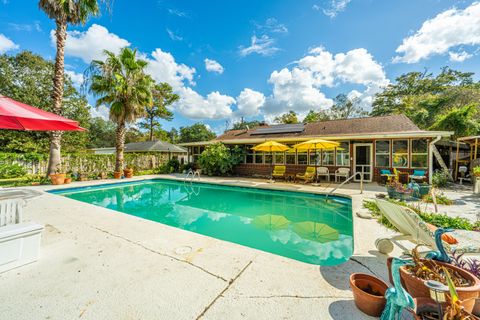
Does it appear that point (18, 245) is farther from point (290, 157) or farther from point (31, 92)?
point (31, 92)

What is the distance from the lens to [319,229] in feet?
18.9

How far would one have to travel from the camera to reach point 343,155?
39.4 feet

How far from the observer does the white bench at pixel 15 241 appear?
8.73 ft

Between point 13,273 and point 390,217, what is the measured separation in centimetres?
548

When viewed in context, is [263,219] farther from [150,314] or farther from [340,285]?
[150,314]

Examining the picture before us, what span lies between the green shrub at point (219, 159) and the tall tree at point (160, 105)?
17.2m

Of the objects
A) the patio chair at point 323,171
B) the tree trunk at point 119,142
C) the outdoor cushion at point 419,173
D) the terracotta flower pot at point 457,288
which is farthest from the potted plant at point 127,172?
the outdoor cushion at point 419,173

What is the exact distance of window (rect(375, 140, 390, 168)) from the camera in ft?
35.7

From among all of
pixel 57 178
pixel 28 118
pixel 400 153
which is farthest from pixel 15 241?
pixel 400 153

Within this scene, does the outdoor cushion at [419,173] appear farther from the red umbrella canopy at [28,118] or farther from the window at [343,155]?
the red umbrella canopy at [28,118]

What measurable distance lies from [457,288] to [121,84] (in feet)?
47.8

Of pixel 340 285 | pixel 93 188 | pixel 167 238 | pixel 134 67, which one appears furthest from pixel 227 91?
pixel 340 285

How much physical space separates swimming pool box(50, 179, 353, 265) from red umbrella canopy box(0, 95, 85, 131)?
3.86 metres

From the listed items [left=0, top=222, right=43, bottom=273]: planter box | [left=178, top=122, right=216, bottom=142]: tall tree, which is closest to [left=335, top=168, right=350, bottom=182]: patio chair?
[left=0, top=222, right=43, bottom=273]: planter box
